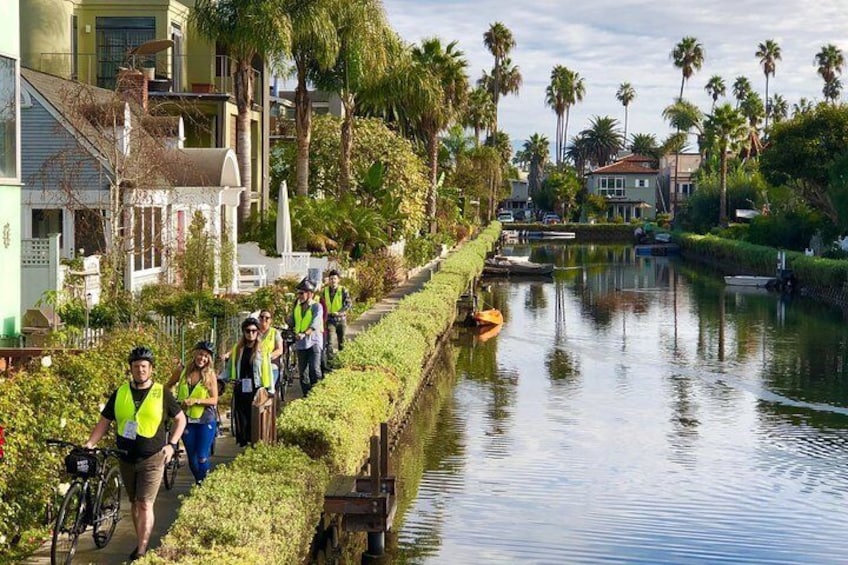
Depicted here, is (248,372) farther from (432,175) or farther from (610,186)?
(610,186)

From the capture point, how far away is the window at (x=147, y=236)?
27608 mm

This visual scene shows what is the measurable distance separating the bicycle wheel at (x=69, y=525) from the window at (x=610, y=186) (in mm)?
134983

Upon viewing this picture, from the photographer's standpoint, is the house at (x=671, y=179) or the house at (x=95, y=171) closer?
the house at (x=95, y=171)

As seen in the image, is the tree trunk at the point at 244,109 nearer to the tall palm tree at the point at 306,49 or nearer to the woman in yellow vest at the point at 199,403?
the tall palm tree at the point at 306,49

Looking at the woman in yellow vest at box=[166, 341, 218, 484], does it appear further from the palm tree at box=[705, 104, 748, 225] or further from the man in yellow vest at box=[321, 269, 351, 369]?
the palm tree at box=[705, 104, 748, 225]

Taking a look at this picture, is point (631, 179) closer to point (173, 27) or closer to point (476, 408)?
point (173, 27)

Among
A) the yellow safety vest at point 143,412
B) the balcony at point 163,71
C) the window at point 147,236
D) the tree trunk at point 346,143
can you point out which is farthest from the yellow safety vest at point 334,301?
the tree trunk at point 346,143

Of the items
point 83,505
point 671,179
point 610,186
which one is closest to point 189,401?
point 83,505

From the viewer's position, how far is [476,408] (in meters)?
25.5

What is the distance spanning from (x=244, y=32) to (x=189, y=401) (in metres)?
26.7

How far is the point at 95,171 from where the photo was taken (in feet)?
86.5

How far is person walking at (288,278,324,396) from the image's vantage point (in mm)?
18984

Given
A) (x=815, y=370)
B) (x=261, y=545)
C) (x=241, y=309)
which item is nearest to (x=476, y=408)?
(x=241, y=309)

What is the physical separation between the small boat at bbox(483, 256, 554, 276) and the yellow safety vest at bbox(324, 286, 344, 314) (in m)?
44.3
